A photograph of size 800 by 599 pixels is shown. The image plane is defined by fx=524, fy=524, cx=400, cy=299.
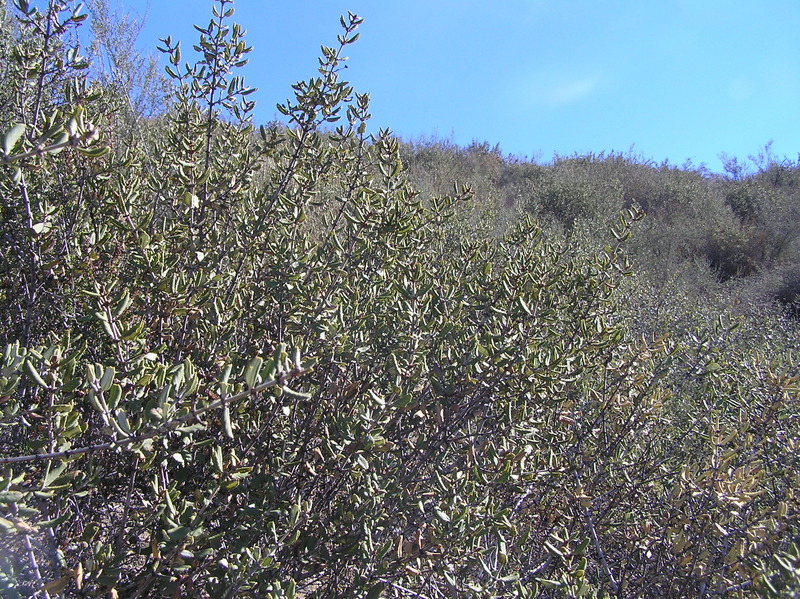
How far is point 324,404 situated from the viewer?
1.93 metres

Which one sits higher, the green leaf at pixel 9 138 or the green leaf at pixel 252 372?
the green leaf at pixel 9 138


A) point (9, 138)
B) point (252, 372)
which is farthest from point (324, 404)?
point (9, 138)

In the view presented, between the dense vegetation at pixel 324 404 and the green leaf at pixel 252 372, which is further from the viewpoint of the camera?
the dense vegetation at pixel 324 404

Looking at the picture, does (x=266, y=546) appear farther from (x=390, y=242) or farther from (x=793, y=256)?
(x=793, y=256)

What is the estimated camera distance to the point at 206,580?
154 centimetres

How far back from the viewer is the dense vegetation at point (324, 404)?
1.42 meters

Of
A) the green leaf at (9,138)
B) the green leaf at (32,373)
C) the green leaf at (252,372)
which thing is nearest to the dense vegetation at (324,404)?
the green leaf at (32,373)

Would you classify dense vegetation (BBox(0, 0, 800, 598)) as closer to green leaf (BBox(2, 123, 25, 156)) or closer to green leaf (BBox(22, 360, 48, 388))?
green leaf (BBox(22, 360, 48, 388))

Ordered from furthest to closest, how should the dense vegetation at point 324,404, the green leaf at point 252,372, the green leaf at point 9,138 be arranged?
the dense vegetation at point 324,404
the green leaf at point 252,372
the green leaf at point 9,138

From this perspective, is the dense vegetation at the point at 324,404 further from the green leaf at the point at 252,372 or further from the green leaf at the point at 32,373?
the green leaf at the point at 252,372

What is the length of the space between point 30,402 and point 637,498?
233 cm

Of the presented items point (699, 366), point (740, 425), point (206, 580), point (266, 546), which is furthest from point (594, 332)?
point (206, 580)

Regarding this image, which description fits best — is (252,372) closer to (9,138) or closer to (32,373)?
(32,373)

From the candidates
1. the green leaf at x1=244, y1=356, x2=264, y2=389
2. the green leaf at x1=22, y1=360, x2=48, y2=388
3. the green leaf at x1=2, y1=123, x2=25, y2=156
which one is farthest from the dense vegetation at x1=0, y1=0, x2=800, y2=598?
the green leaf at x1=2, y1=123, x2=25, y2=156
